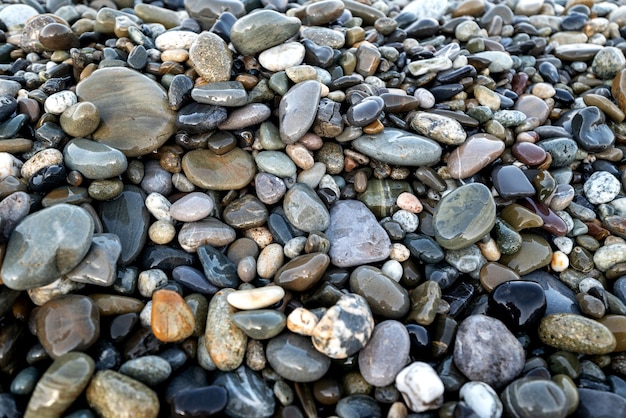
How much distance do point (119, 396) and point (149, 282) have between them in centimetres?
75

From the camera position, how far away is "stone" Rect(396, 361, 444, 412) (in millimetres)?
2275

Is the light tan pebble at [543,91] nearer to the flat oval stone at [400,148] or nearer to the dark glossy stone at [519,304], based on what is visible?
the flat oval stone at [400,148]

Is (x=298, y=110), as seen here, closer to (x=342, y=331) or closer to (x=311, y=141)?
(x=311, y=141)

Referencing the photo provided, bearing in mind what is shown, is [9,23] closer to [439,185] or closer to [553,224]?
[439,185]

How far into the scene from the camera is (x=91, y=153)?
9.42ft

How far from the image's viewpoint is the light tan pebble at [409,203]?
317 cm

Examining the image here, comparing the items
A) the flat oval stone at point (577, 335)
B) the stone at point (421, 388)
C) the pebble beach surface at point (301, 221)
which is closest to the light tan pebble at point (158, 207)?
the pebble beach surface at point (301, 221)

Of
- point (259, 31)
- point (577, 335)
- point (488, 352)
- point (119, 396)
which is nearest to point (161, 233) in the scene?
point (119, 396)

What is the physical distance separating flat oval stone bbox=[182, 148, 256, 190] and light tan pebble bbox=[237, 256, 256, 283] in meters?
0.58

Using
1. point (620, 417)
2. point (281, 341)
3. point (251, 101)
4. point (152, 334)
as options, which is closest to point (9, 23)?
point (251, 101)

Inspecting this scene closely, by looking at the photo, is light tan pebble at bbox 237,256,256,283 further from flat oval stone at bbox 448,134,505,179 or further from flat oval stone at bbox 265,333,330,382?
flat oval stone at bbox 448,134,505,179

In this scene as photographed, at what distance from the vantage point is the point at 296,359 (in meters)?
2.40

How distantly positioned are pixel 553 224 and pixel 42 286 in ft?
11.0

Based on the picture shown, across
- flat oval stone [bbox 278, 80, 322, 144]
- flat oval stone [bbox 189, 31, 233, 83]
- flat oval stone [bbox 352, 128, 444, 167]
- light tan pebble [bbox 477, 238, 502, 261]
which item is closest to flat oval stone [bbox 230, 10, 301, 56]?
flat oval stone [bbox 189, 31, 233, 83]
